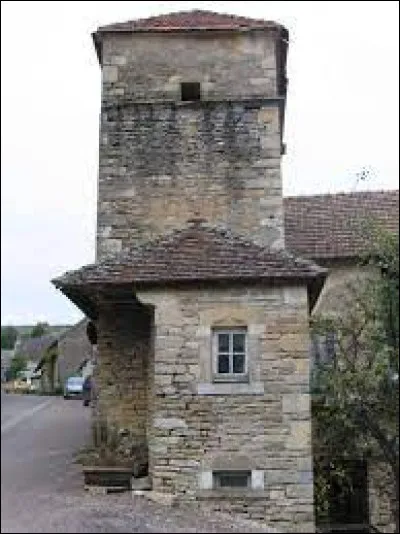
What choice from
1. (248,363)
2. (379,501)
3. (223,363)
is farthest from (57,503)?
(379,501)

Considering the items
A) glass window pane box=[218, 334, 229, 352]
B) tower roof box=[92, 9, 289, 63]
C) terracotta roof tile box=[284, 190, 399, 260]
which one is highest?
tower roof box=[92, 9, 289, 63]

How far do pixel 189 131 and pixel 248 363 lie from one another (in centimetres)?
482

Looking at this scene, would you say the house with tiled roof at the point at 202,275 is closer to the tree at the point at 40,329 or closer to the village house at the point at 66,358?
the village house at the point at 66,358

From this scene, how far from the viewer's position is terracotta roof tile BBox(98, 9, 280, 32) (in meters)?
16.1

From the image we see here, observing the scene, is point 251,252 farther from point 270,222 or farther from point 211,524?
point 211,524

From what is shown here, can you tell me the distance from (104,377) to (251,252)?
3279 millimetres

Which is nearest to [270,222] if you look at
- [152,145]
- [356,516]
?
[152,145]

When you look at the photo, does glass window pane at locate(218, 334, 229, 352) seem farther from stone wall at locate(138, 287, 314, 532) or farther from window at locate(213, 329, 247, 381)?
stone wall at locate(138, 287, 314, 532)

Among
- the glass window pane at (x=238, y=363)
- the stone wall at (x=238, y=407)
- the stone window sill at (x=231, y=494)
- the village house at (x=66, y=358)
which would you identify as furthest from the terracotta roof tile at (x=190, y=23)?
the village house at (x=66, y=358)

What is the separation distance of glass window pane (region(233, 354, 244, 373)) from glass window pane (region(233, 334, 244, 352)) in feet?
0.29

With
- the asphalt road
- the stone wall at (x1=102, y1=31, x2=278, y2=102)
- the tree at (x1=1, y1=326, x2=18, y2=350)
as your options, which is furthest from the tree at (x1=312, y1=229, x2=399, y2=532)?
the tree at (x1=1, y1=326, x2=18, y2=350)

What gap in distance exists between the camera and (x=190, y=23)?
16.5 m

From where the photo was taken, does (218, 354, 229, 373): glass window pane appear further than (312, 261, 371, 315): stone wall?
No

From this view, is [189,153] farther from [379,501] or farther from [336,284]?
[379,501]
